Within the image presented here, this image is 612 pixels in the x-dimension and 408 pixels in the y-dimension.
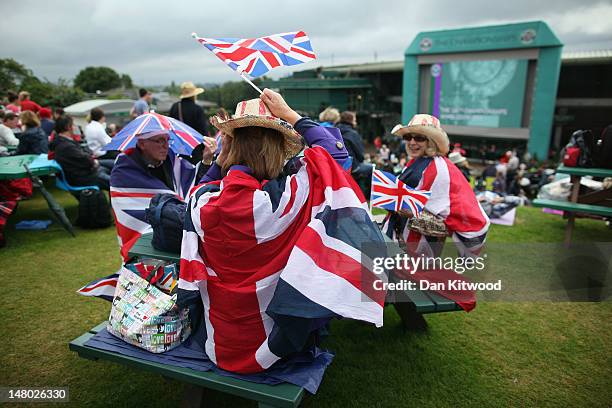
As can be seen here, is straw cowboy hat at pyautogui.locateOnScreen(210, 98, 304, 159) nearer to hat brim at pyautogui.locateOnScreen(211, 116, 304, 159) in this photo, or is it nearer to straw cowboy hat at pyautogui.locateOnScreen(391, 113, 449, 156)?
hat brim at pyautogui.locateOnScreen(211, 116, 304, 159)

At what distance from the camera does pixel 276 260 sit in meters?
1.89

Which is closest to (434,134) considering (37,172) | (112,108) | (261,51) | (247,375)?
(261,51)

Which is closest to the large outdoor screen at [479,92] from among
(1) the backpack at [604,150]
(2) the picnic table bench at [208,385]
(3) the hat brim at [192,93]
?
(1) the backpack at [604,150]

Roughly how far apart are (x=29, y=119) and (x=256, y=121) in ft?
23.2

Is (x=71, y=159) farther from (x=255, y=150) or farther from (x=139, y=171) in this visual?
(x=255, y=150)

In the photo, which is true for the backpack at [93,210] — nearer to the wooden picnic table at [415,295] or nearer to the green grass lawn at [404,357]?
the green grass lawn at [404,357]

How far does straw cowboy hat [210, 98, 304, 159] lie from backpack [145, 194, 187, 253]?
701 millimetres

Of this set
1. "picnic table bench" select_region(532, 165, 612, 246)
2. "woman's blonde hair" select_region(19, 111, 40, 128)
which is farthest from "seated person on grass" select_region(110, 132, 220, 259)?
"woman's blonde hair" select_region(19, 111, 40, 128)

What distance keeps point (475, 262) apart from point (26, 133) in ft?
25.6

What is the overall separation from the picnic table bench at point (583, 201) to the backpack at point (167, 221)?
4673 mm

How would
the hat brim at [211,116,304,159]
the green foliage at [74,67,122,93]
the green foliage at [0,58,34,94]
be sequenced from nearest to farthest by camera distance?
the hat brim at [211,116,304,159] → the green foliage at [0,58,34,94] → the green foliage at [74,67,122,93]

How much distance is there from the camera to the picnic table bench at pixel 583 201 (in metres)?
4.68

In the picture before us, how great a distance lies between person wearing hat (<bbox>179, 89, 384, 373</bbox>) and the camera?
1.75 m

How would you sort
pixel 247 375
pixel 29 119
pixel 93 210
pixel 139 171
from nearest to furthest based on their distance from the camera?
pixel 247 375 < pixel 139 171 < pixel 93 210 < pixel 29 119
